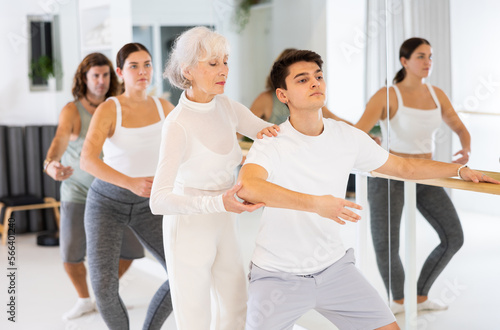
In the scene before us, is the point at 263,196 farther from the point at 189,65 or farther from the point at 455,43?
the point at 455,43

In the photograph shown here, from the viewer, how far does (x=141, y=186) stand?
8.22ft

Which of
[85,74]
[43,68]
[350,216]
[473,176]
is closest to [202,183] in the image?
[350,216]

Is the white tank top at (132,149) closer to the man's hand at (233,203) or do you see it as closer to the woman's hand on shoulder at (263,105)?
the woman's hand on shoulder at (263,105)

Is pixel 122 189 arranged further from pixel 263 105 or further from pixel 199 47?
pixel 263 105

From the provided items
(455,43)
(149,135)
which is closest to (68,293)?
(149,135)

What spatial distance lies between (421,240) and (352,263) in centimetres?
70

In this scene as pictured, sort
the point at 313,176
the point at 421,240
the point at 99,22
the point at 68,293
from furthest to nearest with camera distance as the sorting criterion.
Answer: the point at 99,22, the point at 68,293, the point at 421,240, the point at 313,176

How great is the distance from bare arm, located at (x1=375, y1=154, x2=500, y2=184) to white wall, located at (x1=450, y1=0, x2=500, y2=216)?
7.7 inches

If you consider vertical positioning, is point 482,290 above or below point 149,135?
below

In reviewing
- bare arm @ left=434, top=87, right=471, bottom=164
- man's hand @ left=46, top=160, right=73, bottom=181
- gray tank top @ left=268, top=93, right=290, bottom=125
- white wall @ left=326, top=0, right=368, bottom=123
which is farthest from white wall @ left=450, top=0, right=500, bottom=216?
man's hand @ left=46, top=160, right=73, bottom=181

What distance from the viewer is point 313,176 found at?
2.04m

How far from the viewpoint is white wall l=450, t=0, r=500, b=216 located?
2369mm

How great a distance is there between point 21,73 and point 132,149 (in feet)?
11.9

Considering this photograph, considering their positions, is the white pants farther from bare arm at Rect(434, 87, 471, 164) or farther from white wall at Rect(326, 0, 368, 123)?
white wall at Rect(326, 0, 368, 123)
